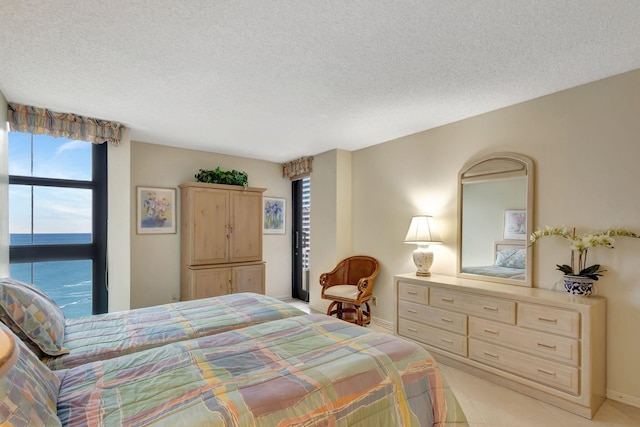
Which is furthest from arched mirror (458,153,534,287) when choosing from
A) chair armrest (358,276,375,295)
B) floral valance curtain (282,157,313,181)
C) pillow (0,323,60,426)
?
pillow (0,323,60,426)

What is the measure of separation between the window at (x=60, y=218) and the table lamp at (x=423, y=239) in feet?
11.6

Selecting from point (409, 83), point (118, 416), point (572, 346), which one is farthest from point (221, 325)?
point (572, 346)

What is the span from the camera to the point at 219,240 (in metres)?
4.33

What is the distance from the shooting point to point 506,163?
290 centimetres

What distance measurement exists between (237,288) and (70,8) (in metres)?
3.54

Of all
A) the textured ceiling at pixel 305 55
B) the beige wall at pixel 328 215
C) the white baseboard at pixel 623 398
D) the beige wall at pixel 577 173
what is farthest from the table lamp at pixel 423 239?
the white baseboard at pixel 623 398

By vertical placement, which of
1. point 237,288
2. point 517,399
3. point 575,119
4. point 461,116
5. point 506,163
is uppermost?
point 461,116

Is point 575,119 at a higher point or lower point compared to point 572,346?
higher

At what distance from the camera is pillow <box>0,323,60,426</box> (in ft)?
2.90

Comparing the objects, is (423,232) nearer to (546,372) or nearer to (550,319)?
(550,319)

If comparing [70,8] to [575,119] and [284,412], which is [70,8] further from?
[575,119]

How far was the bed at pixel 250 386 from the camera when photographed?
1.10 metres

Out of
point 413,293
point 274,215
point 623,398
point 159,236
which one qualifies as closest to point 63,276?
point 159,236

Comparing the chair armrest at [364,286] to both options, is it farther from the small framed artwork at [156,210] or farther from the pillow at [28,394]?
the pillow at [28,394]
